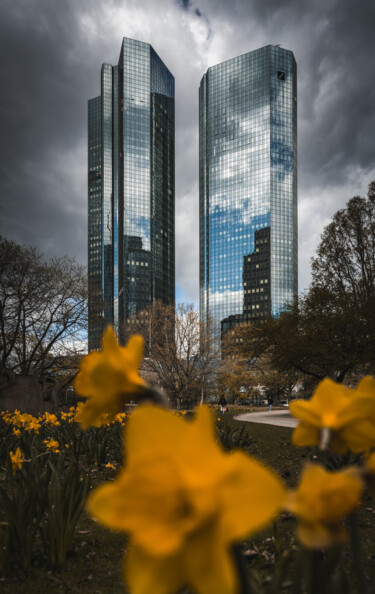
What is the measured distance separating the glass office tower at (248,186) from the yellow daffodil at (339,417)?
303ft

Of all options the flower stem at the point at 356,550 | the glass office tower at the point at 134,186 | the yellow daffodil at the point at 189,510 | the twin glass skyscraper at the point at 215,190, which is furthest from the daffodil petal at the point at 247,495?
the twin glass skyscraper at the point at 215,190

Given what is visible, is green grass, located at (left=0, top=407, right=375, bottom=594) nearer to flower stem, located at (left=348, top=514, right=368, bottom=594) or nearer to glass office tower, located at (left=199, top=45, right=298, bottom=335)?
flower stem, located at (left=348, top=514, right=368, bottom=594)

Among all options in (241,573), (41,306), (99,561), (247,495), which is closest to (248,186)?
(41,306)

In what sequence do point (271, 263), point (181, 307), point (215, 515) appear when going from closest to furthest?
1. point (215, 515)
2. point (181, 307)
3. point (271, 263)

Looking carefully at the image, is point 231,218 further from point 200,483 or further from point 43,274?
point 200,483

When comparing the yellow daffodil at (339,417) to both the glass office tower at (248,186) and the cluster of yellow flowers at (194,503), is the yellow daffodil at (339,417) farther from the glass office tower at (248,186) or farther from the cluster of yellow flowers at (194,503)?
the glass office tower at (248,186)

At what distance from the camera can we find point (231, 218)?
105125mm

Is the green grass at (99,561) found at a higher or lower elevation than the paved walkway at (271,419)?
higher

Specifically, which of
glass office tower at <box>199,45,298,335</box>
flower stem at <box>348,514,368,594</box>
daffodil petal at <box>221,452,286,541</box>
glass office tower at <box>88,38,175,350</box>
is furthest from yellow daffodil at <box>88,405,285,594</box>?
glass office tower at <box>199,45,298,335</box>

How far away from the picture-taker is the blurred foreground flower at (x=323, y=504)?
21.3 inches

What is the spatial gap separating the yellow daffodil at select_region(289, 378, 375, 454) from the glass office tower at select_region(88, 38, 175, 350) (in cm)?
8319

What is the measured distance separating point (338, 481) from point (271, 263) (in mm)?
99549

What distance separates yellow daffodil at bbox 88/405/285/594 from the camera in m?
0.46

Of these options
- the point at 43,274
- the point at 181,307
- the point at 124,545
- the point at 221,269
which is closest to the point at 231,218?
the point at 221,269
